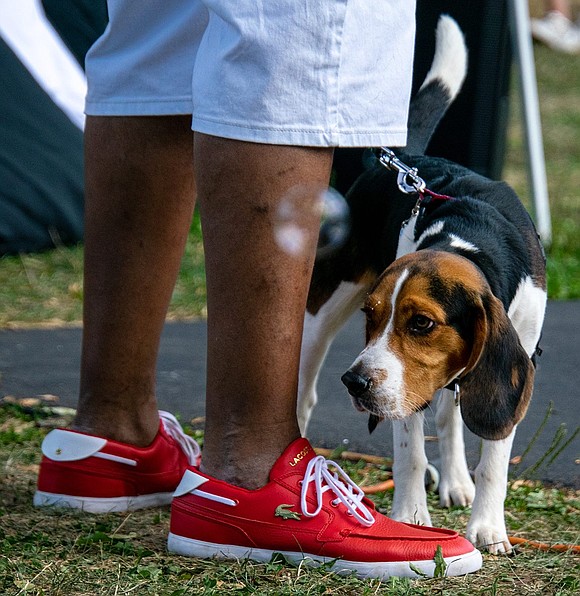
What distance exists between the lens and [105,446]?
2299mm

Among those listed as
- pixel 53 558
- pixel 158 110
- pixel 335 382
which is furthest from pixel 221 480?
pixel 335 382

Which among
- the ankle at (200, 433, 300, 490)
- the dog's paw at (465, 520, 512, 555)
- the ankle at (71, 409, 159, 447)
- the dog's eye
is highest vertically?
the dog's eye

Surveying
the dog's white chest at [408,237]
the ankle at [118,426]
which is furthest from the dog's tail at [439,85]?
the ankle at [118,426]

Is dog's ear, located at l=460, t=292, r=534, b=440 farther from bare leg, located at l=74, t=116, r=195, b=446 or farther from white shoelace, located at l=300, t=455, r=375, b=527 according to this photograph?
bare leg, located at l=74, t=116, r=195, b=446

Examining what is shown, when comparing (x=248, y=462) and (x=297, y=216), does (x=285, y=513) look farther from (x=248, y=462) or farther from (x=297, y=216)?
(x=297, y=216)

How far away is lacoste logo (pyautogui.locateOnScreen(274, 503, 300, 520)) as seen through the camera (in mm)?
1973

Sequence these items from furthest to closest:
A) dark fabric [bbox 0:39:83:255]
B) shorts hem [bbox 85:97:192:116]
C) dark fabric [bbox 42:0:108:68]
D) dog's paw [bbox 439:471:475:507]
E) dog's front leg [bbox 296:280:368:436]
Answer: dark fabric [bbox 42:0:108:68] → dark fabric [bbox 0:39:83:255] → dog's front leg [bbox 296:280:368:436] → dog's paw [bbox 439:471:475:507] → shorts hem [bbox 85:97:192:116]

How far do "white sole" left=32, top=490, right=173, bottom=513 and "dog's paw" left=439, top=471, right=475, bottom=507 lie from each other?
704 mm

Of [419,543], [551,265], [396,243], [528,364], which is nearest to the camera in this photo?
[419,543]

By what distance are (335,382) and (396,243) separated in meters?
1.00

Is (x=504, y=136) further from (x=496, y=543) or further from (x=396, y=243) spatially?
(x=496, y=543)

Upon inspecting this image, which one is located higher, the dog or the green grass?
the dog

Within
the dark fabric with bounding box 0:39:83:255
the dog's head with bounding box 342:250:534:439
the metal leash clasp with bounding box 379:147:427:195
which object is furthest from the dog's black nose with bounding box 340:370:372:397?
the dark fabric with bounding box 0:39:83:255

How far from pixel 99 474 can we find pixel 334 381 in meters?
1.31
